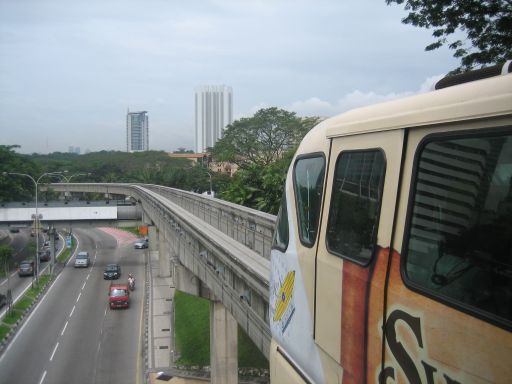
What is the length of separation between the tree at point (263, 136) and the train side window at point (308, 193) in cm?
3871

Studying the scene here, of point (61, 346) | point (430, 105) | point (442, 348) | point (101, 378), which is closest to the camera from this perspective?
point (442, 348)

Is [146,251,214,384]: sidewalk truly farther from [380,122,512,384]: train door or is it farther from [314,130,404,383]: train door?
[380,122,512,384]: train door

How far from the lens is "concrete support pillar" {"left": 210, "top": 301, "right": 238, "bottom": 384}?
1596 centimetres

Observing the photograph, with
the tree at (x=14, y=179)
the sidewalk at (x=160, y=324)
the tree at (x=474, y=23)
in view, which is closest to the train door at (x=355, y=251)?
the tree at (x=474, y=23)

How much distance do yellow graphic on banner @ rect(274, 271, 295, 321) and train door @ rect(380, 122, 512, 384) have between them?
6.03 ft

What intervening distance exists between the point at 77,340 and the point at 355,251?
2252 cm

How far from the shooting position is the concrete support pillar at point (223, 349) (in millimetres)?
15961

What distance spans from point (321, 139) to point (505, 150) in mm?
2107

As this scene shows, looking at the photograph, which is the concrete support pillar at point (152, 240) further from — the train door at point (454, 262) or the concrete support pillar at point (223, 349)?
the train door at point (454, 262)

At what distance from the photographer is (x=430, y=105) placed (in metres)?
3.05

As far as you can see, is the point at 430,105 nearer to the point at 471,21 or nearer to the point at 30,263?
the point at 471,21

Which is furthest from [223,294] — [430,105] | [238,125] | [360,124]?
[238,125]

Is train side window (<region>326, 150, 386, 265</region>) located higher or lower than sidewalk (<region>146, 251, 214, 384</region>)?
higher

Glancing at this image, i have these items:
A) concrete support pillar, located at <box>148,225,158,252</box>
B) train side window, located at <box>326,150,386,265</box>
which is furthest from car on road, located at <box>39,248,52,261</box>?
train side window, located at <box>326,150,386,265</box>
